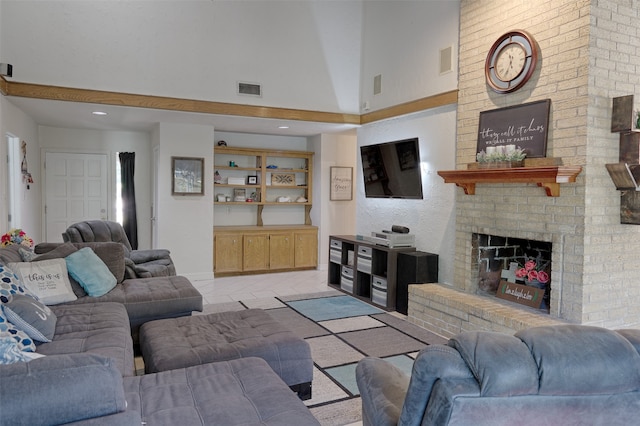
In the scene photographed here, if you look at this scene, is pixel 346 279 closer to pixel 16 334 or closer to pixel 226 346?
pixel 226 346

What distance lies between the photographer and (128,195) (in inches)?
291

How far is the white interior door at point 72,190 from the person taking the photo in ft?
23.2

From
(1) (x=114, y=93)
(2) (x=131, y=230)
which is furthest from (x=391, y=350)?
(2) (x=131, y=230)

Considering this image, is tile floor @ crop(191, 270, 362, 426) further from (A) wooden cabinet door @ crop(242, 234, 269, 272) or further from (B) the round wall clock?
(B) the round wall clock

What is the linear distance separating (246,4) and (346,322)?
163 inches

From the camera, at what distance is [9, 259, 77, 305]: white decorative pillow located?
324 cm

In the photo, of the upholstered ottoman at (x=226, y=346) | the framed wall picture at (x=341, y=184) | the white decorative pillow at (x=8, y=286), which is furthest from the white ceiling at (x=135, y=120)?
the upholstered ottoman at (x=226, y=346)

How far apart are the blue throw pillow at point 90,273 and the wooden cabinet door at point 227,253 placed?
307 centimetres

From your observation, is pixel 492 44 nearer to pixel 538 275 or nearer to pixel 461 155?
pixel 461 155

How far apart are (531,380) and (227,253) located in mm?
6095

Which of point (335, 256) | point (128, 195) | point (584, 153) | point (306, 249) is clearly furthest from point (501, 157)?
point (128, 195)

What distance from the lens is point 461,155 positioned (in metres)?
4.64

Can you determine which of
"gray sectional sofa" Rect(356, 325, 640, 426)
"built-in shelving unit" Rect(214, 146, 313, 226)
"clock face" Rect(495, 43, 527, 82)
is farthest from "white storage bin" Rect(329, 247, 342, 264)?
"gray sectional sofa" Rect(356, 325, 640, 426)

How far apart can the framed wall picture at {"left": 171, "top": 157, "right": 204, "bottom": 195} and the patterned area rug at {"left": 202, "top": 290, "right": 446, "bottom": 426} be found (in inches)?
81.0
